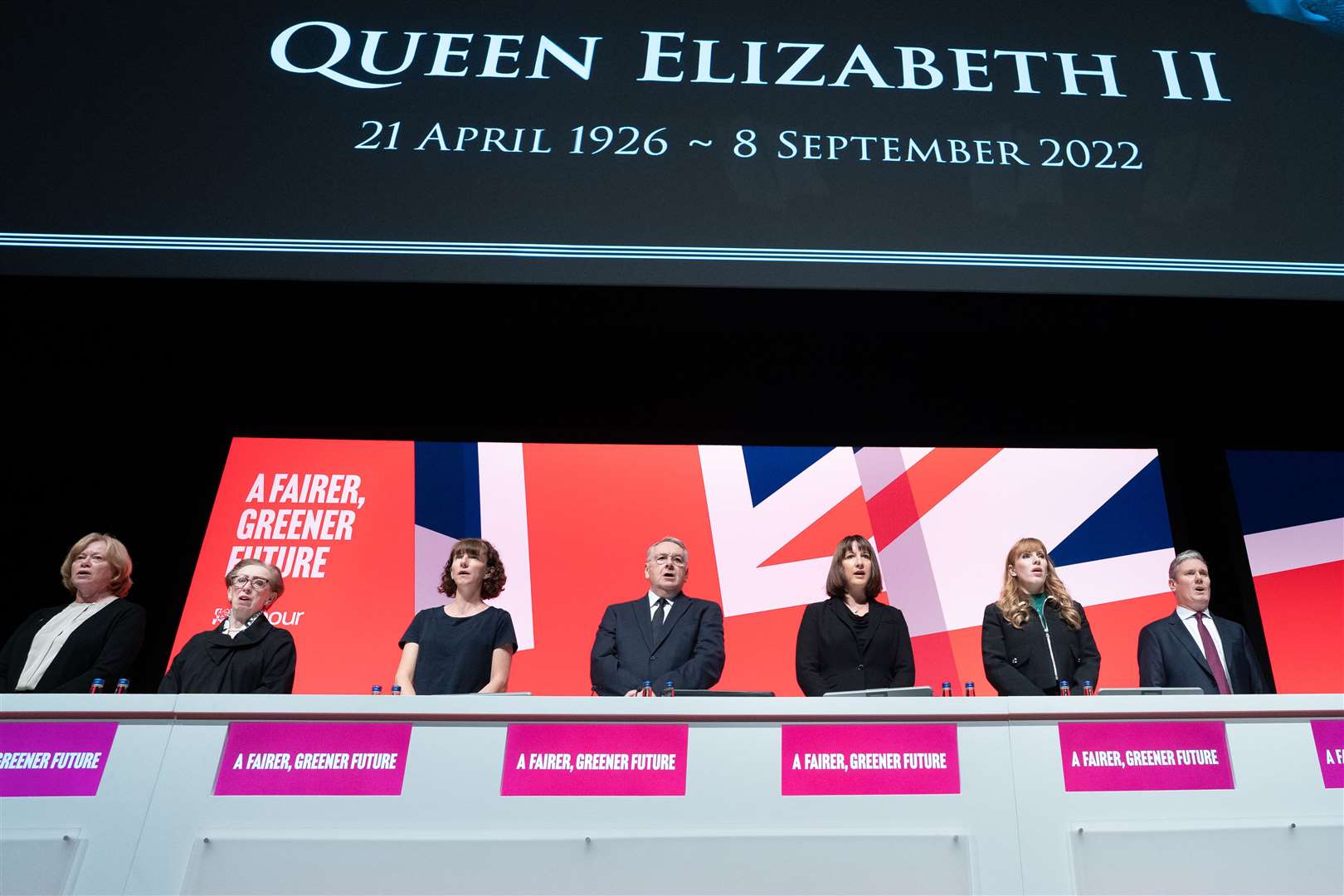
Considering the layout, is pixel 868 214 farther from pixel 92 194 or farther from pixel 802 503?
pixel 92 194

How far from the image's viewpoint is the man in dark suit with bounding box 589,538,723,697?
3.13m

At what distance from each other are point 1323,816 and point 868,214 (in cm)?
204

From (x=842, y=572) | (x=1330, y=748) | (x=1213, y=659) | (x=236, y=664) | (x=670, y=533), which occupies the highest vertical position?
(x=670, y=533)

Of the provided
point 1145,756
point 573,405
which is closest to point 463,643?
point 573,405

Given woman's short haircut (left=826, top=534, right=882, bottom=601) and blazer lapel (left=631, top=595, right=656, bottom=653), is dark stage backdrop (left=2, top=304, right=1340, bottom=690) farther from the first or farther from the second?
blazer lapel (left=631, top=595, right=656, bottom=653)

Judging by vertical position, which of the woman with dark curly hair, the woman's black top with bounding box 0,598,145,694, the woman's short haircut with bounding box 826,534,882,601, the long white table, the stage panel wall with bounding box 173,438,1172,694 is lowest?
the long white table

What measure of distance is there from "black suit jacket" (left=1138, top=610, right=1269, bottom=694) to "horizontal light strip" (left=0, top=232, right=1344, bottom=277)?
3.94 feet

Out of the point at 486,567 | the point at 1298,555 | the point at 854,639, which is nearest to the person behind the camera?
the point at 854,639

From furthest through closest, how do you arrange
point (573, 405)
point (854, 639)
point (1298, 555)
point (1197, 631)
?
point (573, 405)
point (1298, 555)
point (1197, 631)
point (854, 639)

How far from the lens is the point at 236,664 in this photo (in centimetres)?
301

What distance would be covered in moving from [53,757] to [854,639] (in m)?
2.23

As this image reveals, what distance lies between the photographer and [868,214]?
3.10 metres

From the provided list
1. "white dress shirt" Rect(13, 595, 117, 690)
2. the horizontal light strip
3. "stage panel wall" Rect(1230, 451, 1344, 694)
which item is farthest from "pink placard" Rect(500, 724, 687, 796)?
"stage panel wall" Rect(1230, 451, 1344, 694)

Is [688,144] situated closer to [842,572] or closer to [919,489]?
[842,572]
